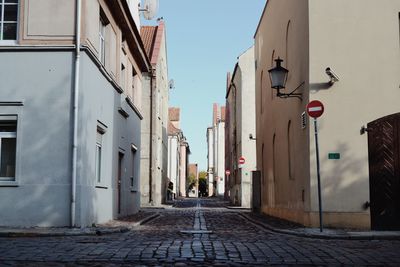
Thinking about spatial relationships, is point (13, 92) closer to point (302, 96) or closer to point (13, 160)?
point (13, 160)

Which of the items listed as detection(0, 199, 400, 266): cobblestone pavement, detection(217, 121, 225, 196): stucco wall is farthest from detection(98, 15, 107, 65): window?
detection(217, 121, 225, 196): stucco wall

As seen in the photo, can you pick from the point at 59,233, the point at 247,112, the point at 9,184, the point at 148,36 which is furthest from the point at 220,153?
the point at 59,233

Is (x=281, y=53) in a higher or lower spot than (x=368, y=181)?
higher

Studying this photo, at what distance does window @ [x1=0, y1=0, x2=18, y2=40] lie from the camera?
48.8ft

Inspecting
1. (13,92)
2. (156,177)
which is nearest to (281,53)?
(13,92)

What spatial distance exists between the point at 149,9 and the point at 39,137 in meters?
17.9

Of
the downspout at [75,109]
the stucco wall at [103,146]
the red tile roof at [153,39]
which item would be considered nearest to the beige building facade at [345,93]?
the stucco wall at [103,146]

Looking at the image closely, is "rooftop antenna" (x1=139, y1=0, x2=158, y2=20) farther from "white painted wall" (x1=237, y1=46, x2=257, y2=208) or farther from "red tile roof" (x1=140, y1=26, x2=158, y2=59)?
"white painted wall" (x1=237, y1=46, x2=257, y2=208)

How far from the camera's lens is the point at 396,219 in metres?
14.4

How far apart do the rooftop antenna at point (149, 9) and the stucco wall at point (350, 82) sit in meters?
16.8

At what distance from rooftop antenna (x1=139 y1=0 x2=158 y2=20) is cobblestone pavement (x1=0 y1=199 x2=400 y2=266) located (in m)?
19.7

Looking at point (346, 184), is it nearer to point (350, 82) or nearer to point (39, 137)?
point (350, 82)

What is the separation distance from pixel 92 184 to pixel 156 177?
20.0m

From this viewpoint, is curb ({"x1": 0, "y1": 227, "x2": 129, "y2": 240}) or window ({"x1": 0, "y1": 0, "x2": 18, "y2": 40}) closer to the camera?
curb ({"x1": 0, "y1": 227, "x2": 129, "y2": 240})
